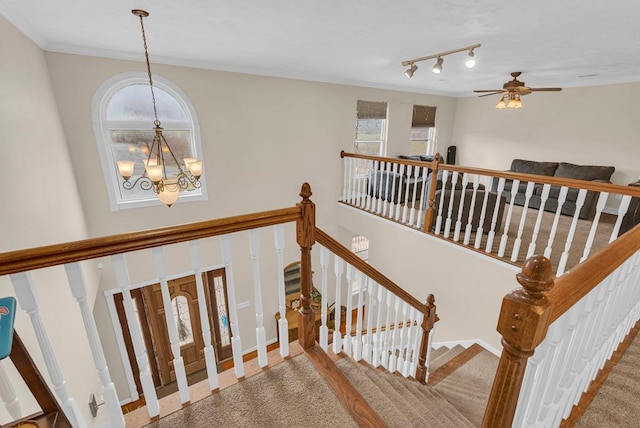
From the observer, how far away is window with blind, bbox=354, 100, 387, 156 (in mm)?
5664

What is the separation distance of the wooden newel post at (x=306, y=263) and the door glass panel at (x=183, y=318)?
3.52m

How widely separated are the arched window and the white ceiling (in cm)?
36

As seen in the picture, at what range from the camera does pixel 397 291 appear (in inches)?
83.4

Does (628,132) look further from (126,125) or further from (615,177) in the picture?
(126,125)

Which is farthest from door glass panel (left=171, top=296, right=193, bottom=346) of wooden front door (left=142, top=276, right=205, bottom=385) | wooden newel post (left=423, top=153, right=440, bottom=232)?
wooden newel post (left=423, top=153, right=440, bottom=232)

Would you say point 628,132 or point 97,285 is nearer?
point 97,285

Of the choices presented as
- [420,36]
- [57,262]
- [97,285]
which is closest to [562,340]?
[57,262]

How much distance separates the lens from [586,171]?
4934 millimetres

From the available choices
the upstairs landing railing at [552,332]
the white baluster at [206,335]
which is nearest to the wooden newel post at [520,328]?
the upstairs landing railing at [552,332]

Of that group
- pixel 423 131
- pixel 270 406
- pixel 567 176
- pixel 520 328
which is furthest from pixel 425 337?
pixel 423 131

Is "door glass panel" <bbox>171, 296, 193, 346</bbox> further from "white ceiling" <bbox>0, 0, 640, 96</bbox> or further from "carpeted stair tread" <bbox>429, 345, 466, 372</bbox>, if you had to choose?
"carpeted stair tread" <bbox>429, 345, 466, 372</bbox>

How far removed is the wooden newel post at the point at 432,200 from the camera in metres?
3.59

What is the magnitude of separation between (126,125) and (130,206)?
3.40 ft

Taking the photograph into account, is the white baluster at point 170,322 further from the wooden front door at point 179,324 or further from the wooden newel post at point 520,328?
the wooden front door at point 179,324
